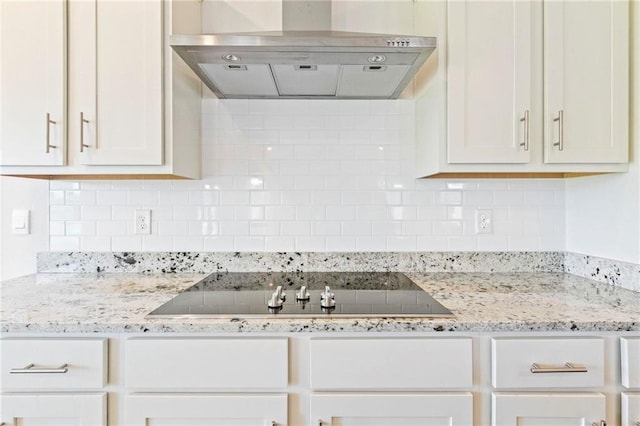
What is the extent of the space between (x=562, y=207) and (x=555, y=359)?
39.1 inches

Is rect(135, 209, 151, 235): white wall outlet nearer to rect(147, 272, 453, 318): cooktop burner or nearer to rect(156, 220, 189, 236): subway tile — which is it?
rect(156, 220, 189, 236): subway tile

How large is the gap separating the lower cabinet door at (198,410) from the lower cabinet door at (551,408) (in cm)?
63

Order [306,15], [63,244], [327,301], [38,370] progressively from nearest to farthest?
[38,370], [327,301], [306,15], [63,244]

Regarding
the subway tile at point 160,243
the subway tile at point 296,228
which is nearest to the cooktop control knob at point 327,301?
the subway tile at point 296,228

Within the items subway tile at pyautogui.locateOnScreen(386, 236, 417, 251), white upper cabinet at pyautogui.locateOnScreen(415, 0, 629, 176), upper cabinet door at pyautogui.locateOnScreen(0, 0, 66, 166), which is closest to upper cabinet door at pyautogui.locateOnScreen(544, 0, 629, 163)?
white upper cabinet at pyautogui.locateOnScreen(415, 0, 629, 176)

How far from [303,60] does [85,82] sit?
87 cm

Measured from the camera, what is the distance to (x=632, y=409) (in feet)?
3.53

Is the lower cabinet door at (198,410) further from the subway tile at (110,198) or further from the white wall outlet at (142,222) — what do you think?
the subway tile at (110,198)

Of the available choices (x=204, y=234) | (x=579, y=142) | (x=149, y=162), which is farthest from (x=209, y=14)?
(x=579, y=142)

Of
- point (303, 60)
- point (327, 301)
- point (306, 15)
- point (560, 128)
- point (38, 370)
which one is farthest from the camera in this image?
point (306, 15)

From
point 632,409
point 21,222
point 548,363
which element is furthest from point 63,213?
point 632,409

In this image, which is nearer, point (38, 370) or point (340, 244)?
point (38, 370)

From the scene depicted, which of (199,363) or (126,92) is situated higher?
(126,92)

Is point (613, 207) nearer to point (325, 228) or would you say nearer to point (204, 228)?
point (325, 228)
